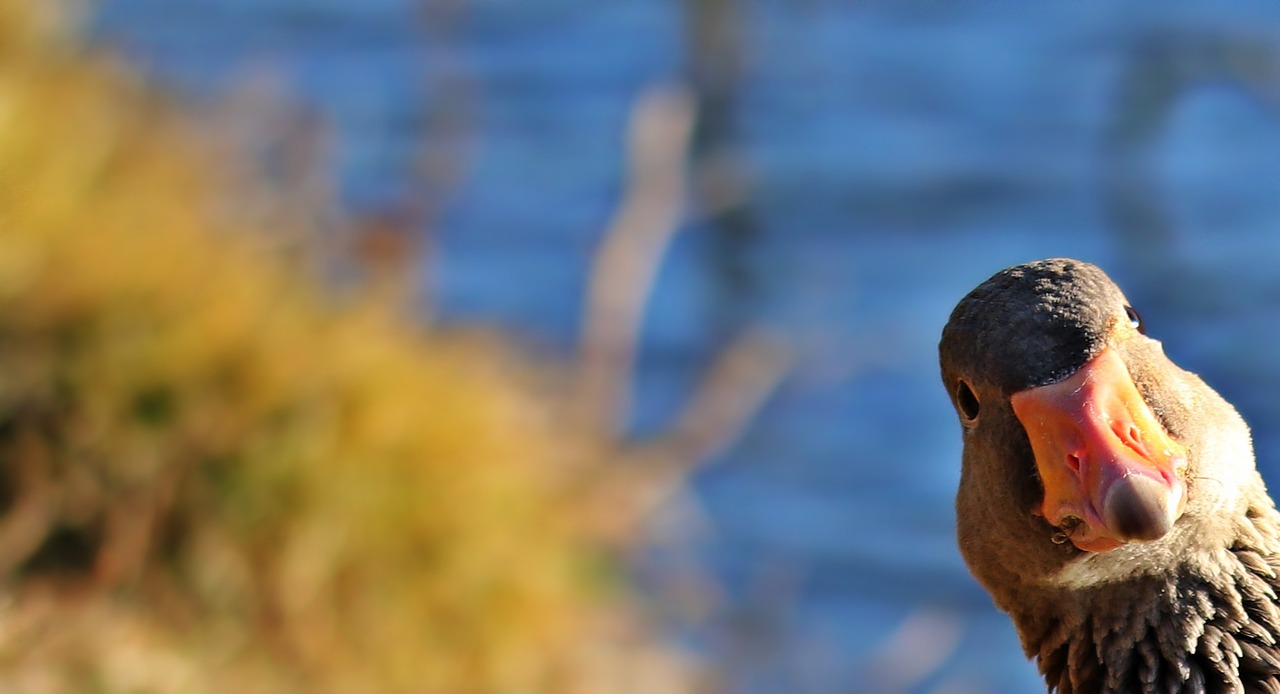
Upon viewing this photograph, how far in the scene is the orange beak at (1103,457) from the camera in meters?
2.13

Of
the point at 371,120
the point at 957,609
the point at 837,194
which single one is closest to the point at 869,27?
the point at 837,194

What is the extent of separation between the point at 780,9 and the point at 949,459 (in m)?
4.11

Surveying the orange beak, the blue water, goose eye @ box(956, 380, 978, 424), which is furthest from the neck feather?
the blue water

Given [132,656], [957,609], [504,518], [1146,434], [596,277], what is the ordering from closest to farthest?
[1146,434], [132,656], [504,518], [596,277], [957,609]

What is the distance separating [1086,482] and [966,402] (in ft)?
1.21

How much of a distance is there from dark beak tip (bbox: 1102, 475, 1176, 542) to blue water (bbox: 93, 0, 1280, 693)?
3776 millimetres

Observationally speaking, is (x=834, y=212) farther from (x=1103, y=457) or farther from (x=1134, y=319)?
(x=1103, y=457)

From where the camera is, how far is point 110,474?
4328 millimetres

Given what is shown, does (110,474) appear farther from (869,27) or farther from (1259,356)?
(869,27)

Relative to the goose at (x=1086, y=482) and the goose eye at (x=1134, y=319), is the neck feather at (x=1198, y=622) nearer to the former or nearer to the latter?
the goose at (x=1086, y=482)

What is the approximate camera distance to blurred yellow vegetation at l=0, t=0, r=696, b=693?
4262mm

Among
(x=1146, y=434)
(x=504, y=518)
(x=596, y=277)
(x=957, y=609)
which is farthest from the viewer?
(x=957, y=609)

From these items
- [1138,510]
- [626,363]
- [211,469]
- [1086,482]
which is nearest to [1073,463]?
Answer: [1086,482]

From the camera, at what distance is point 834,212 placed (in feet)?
30.2
